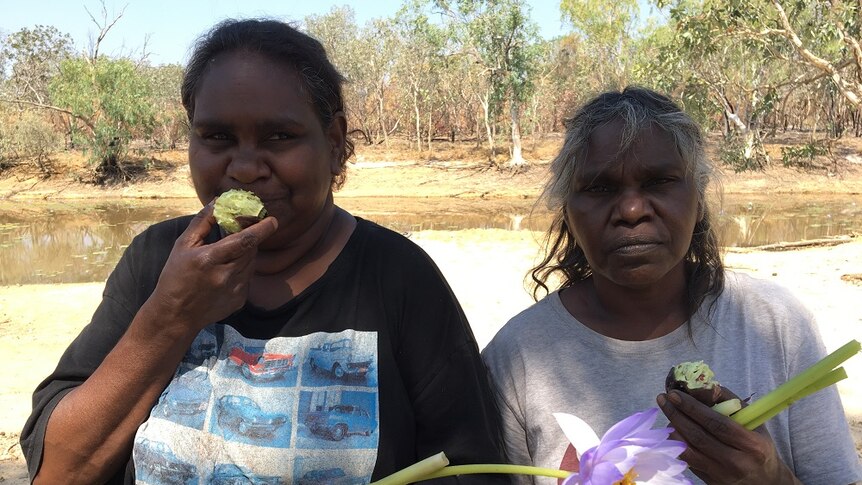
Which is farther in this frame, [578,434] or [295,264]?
[295,264]

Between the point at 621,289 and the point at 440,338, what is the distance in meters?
0.50

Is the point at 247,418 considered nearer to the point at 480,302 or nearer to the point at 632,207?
the point at 632,207

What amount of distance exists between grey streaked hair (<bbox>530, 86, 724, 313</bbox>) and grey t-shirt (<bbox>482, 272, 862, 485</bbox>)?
0.08m

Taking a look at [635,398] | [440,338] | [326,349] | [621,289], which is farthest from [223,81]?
[635,398]

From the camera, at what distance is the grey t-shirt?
1.46 meters

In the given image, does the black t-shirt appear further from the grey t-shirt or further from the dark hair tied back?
the dark hair tied back

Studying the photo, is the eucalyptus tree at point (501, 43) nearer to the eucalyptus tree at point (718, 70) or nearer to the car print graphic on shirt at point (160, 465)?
the eucalyptus tree at point (718, 70)

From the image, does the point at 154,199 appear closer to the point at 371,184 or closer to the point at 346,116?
the point at 371,184

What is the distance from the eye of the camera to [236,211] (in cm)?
132

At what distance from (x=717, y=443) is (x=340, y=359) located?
0.70 metres

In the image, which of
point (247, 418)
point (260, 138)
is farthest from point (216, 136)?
point (247, 418)

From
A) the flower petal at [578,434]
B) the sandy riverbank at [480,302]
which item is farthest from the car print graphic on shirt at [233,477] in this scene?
the sandy riverbank at [480,302]

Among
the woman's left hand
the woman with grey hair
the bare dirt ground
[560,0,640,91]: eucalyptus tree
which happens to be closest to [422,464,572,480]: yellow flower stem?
the woman's left hand

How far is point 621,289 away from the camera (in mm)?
1672
